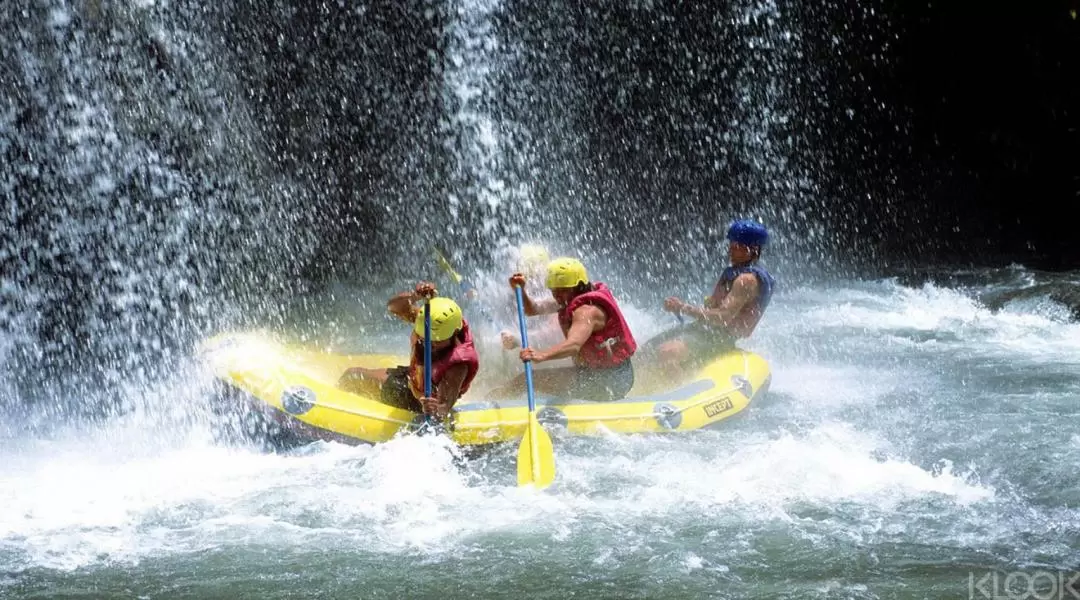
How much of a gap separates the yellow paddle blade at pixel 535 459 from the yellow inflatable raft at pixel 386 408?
0.31m

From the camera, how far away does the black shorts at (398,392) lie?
669 centimetres

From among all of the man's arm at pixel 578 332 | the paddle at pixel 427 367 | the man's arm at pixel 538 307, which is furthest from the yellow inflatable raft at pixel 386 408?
the man's arm at pixel 538 307

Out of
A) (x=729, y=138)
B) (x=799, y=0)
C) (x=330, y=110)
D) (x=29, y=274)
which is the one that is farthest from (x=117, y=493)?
(x=799, y=0)

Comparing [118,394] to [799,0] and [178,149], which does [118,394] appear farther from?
[799,0]

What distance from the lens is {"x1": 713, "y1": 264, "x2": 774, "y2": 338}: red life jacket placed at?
760cm

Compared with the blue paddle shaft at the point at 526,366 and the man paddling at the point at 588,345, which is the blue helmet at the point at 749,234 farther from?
Result: the blue paddle shaft at the point at 526,366

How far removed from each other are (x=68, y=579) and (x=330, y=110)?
28.8 ft

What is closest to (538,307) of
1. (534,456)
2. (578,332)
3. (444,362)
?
(578,332)

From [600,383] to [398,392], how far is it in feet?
4.40

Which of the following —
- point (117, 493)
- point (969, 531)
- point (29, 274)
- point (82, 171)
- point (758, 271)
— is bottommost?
point (969, 531)

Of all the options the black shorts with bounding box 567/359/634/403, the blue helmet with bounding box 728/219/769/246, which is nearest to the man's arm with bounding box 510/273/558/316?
the black shorts with bounding box 567/359/634/403

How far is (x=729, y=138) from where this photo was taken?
1512 centimetres

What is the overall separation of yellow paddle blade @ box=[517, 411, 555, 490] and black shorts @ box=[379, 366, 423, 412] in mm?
832

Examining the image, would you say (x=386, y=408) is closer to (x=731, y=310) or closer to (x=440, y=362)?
(x=440, y=362)
